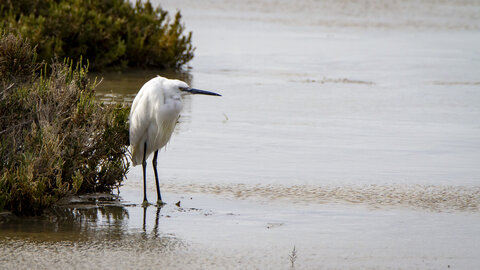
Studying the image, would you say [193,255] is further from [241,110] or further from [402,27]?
[402,27]

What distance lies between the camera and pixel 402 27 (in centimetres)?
2631

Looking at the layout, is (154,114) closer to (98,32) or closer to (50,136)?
(50,136)

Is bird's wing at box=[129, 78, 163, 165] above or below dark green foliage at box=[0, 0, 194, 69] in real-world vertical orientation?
below

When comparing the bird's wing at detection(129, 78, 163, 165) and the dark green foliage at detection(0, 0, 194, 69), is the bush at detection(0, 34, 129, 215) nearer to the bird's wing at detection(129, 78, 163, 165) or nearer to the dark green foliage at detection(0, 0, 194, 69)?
the bird's wing at detection(129, 78, 163, 165)

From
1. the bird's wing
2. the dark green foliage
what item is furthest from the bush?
the dark green foliage

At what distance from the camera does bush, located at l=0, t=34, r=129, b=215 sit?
21.9 ft

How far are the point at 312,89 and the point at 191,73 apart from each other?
2.87 meters

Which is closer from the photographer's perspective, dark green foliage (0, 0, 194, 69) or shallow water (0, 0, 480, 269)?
shallow water (0, 0, 480, 269)

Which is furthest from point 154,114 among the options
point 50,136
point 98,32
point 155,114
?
point 98,32

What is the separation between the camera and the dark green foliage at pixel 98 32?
15.4 metres

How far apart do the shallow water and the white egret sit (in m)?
0.44

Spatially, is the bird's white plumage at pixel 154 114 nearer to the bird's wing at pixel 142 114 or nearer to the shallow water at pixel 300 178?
the bird's wing at pixel 142 114

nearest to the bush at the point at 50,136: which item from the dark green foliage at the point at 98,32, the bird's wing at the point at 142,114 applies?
the bird's wing at the point at 142,114

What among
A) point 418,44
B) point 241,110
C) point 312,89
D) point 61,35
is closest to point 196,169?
point 241,110
